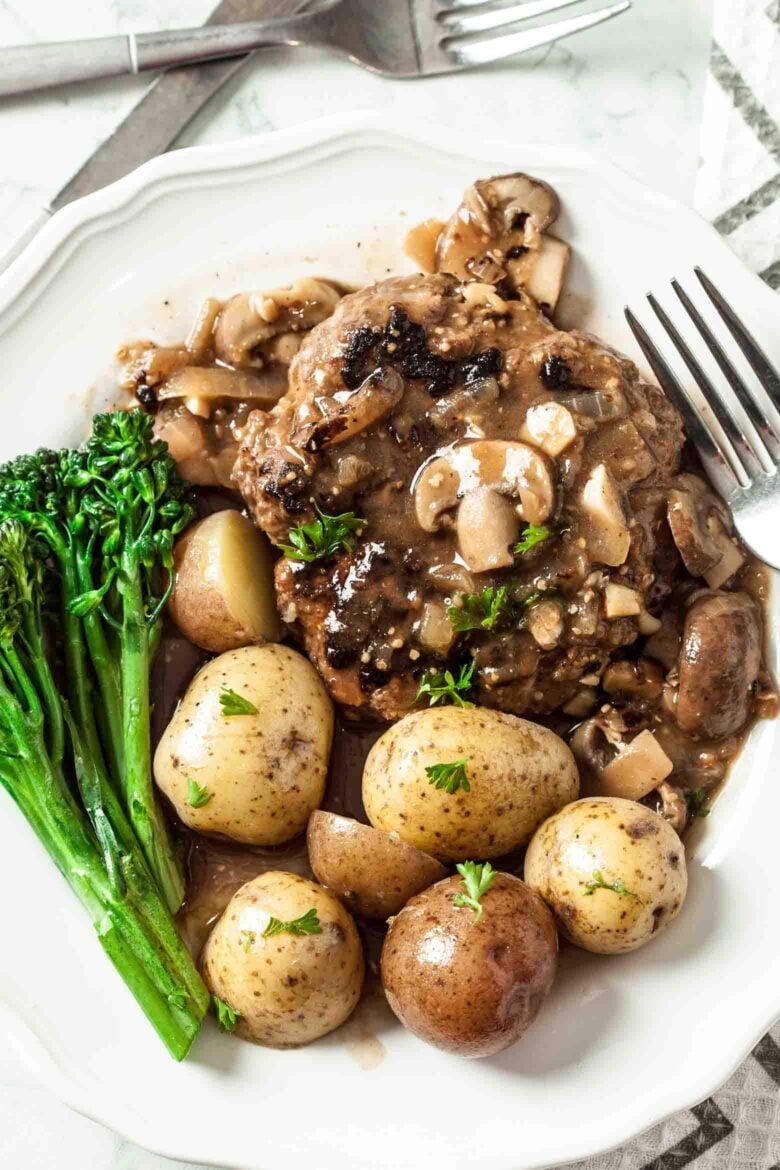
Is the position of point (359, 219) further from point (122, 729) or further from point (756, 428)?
point (122, 729)

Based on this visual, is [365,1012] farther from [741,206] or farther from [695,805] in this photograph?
[741,206]

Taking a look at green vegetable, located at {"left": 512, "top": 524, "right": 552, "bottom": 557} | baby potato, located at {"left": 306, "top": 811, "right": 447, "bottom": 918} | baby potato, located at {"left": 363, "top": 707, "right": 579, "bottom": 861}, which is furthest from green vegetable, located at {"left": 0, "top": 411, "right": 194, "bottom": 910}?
green vegetable, located at {"left": 512, "top": 524, "right": 552, "bottom": 557}

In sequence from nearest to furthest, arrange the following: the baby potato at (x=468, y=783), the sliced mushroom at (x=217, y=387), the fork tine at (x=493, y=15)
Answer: the baby potato at (x=468, y=783)
the sliced mushroom at (x=217, y=387)
the fork tine at (x=493, y=15)

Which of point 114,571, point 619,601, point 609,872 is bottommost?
point 609,872

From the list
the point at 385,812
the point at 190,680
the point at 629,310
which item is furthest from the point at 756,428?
the point at 190,680

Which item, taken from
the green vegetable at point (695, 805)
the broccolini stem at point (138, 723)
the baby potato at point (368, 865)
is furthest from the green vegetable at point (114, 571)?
the green vegetable at point (695, 805)

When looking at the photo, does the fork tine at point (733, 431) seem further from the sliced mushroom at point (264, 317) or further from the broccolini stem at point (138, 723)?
the broccolini stem at point (138, 723)

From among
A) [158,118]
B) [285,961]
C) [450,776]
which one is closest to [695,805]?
[450,776]

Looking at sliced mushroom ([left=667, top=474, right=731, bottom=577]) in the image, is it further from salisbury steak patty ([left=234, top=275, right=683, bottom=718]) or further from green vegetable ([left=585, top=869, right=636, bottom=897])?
green vegetable ([left=585, top=869, right=636, bottom=897])
